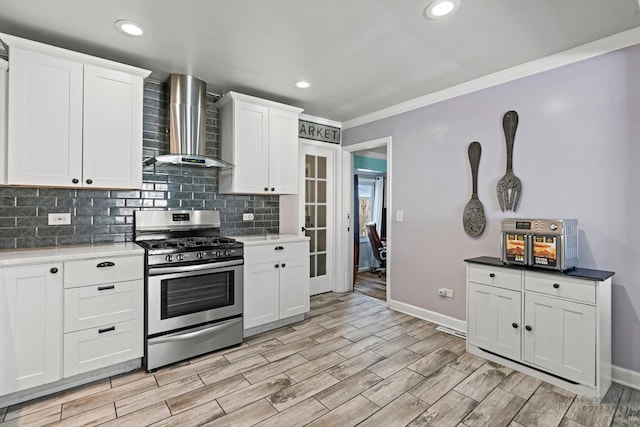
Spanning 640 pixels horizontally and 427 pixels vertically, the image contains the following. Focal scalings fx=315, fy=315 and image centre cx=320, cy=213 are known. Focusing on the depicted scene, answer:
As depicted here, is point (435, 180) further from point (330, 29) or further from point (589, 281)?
point (330, 29)

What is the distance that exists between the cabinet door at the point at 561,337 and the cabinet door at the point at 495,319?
3.1 inches

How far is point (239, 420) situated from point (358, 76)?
297 cm

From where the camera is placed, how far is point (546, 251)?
2.35 meters

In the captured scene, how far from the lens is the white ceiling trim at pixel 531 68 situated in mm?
2316

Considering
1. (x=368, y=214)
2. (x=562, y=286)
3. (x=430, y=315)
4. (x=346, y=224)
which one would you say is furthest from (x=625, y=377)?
(x=368, y=214)

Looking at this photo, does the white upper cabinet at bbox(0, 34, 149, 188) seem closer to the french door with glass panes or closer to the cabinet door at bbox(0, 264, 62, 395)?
the cabinet door at bbox(0, 264, 62, 395)

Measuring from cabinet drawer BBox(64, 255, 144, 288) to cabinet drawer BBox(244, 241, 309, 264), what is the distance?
94cm

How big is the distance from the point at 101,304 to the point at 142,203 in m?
1.05

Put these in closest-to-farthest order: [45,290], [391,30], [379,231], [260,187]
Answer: [45,290]
[391,30]
[260,187]
[379,231]

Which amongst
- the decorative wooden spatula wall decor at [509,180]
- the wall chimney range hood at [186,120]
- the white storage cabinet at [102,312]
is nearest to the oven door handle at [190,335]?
the white storage cabinet at [102,312]

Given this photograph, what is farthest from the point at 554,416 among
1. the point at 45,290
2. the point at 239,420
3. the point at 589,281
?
the point at 45,290

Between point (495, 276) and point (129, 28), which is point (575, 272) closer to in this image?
point (495, 276)

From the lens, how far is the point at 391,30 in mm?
2279

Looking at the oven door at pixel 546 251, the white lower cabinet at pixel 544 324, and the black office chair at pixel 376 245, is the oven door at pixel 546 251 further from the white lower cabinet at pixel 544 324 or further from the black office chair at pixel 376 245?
the black office chair at pixel 376 245
